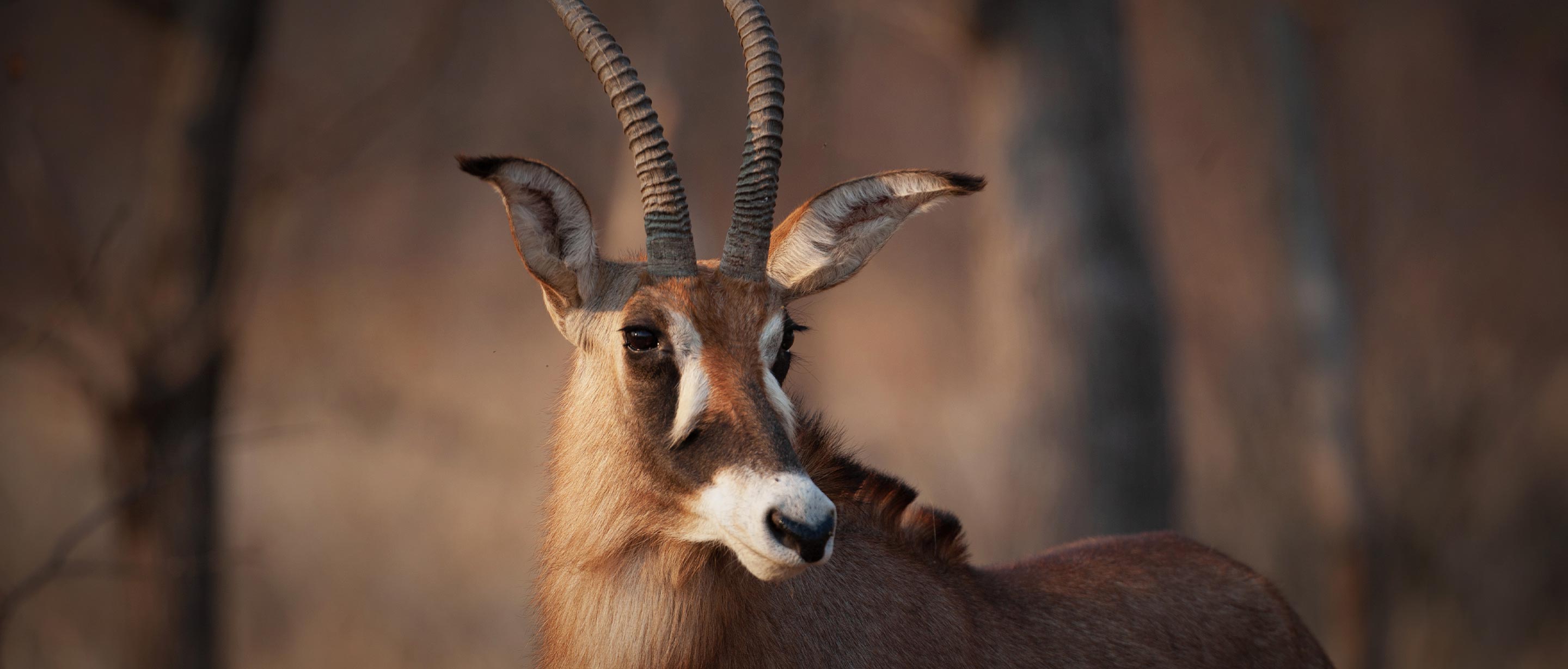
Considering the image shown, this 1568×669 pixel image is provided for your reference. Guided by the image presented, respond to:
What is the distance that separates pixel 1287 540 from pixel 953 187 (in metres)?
10.6

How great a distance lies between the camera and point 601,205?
55.7 ft

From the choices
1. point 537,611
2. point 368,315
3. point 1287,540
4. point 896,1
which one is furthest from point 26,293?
point 1287,540

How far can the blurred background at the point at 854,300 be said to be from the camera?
817 centimetres

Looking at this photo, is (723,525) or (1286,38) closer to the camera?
(723,525)

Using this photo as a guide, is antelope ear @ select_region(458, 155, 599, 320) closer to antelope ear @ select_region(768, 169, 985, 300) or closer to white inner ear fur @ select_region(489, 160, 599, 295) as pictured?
white inner ear fur @ select_region(489, 160, 599, 295)

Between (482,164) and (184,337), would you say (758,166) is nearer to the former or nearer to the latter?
(482,164)

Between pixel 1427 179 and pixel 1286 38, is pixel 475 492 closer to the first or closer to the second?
pixel 1286 38

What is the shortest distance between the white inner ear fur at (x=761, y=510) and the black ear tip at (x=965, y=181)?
1.33m

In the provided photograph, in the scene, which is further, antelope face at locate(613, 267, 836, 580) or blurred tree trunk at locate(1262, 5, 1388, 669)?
blurred tree trunk at locate(1262, 5, 1388, 669)

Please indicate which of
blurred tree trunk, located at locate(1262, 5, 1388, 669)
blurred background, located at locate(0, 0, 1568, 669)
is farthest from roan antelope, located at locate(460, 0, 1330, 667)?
blurred tree trunk, located at locate(1262, 5, 1388, 669)

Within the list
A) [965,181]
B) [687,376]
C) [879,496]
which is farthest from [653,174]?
[879,496]

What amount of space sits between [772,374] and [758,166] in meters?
0.71

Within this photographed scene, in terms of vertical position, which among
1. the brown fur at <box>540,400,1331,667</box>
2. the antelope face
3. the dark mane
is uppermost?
the antelope face

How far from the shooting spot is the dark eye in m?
3.85
